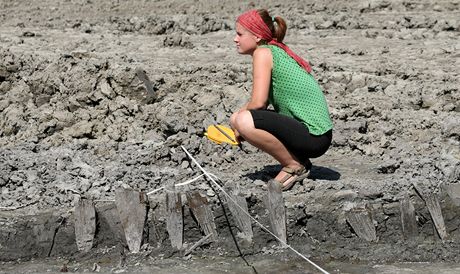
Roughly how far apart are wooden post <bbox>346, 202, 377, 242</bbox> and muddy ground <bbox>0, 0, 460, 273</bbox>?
1.4 inches

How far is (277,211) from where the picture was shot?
4719mm

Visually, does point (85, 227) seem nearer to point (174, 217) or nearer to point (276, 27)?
point (174, 217)

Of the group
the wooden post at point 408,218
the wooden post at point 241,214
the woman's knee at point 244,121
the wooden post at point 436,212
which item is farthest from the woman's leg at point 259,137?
the wooden post at point 436,212

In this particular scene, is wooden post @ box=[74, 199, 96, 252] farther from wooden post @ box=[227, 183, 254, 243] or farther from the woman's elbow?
the woman's elbow

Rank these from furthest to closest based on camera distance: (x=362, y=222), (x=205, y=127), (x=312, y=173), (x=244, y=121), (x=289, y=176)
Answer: (x=205, y=127) → (x=312, y=173) → (x=289, y=176) → (x=244, y=121) → (x=362, y=222)

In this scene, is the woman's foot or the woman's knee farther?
the woman's foot

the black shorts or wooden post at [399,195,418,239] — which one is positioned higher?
the black shorts

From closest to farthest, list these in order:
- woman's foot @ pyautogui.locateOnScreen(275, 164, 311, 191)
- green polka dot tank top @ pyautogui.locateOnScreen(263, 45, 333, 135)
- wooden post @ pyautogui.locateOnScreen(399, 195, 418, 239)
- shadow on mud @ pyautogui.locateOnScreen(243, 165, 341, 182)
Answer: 1. wooden post @ pyautogui.locateOnScreen(399, 195, 418, 239)
2. green polka dot tank top @ pyautogui.locateOnScreen(263, 45, 333, 135)
3. woman's foot @ pyautogui.locateOnScreen(275, 164, 311, 191)
4. shadow on mud @ pyautogui.locateOnScreen(243, 165, 341, 182)

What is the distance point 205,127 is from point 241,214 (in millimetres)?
1403

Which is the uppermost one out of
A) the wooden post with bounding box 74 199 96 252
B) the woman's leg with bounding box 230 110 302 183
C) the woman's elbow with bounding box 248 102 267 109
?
the woman's elbow with bounding box 248 102 267 109

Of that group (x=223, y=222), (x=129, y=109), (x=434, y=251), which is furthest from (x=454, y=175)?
(x=129, y=109)

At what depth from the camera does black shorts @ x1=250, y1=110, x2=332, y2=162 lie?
4.79 metres

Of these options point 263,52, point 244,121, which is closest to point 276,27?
point 263,52

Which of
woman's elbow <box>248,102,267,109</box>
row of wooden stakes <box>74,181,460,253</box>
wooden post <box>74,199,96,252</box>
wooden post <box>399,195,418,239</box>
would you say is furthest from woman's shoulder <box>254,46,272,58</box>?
wooden post <box>74,199,96,252</box>
